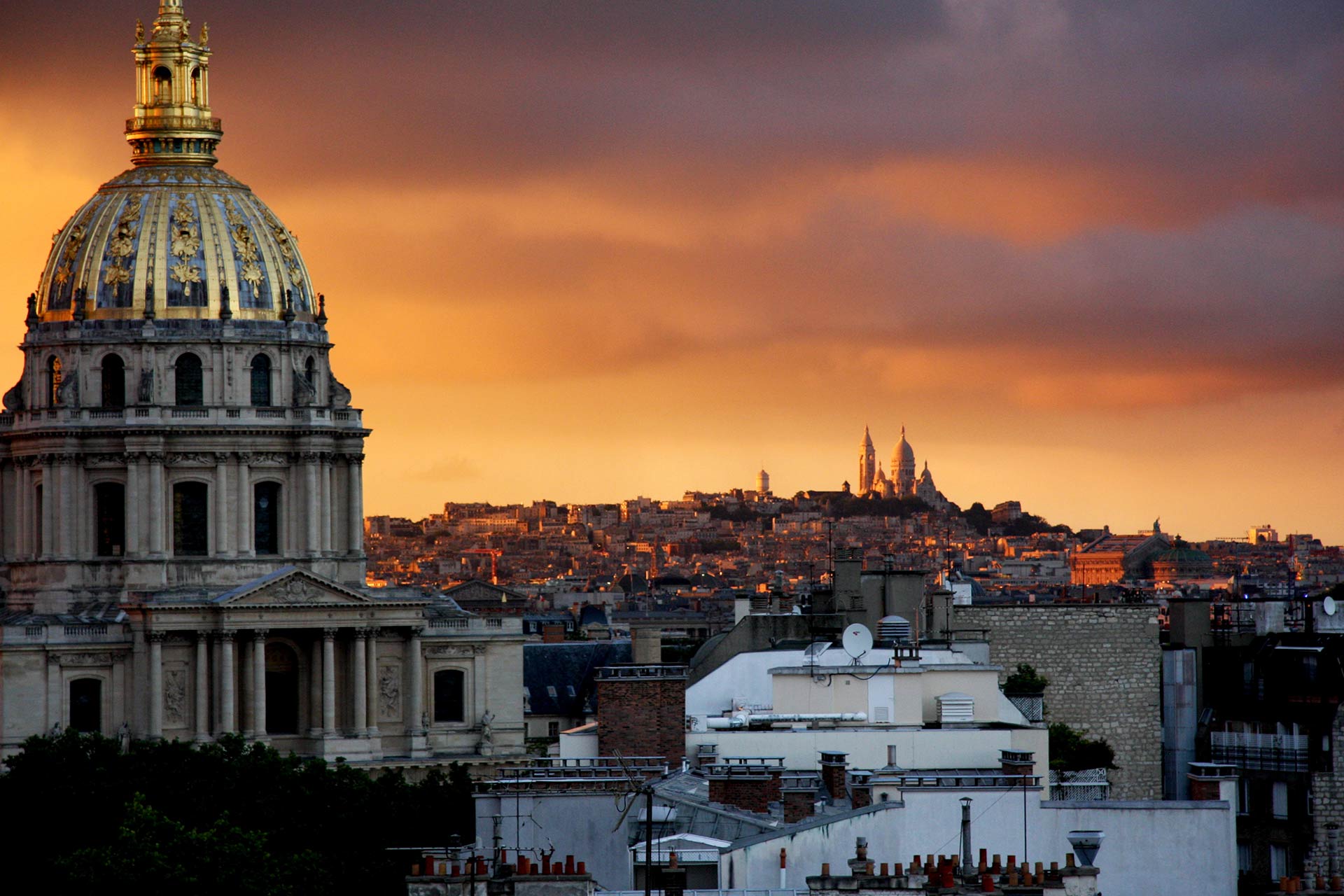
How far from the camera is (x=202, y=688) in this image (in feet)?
380

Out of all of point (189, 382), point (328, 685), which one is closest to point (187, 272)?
point (189, 382)

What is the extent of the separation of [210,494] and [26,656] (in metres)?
10.4

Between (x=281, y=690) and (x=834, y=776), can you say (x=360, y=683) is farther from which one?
(x=834, y=776)

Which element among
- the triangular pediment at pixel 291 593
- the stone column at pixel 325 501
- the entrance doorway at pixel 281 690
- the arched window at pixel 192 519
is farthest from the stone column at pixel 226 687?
the stone column at pixel 325 501

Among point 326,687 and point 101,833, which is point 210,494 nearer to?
point 326,687

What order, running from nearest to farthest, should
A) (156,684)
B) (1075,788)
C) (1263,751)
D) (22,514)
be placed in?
(1075,788) → (1263,751) → (156,684) → (22,514)

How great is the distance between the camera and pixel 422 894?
145 feet

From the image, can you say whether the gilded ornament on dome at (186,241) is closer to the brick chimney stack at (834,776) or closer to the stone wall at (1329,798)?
the stone wall at (1329,798)

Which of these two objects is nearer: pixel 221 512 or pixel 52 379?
pixel 221 512

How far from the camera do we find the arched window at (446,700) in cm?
12088

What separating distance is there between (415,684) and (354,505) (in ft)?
27.6

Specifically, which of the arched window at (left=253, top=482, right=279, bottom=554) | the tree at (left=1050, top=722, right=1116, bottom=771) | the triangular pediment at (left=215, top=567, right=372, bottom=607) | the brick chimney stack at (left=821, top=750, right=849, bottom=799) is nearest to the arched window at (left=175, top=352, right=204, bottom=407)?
the arched window at (left=253, top=482, right=279, bottom=554)

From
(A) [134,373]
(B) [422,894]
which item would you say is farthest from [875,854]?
(A) [134,373]

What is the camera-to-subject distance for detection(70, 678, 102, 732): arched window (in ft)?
378
